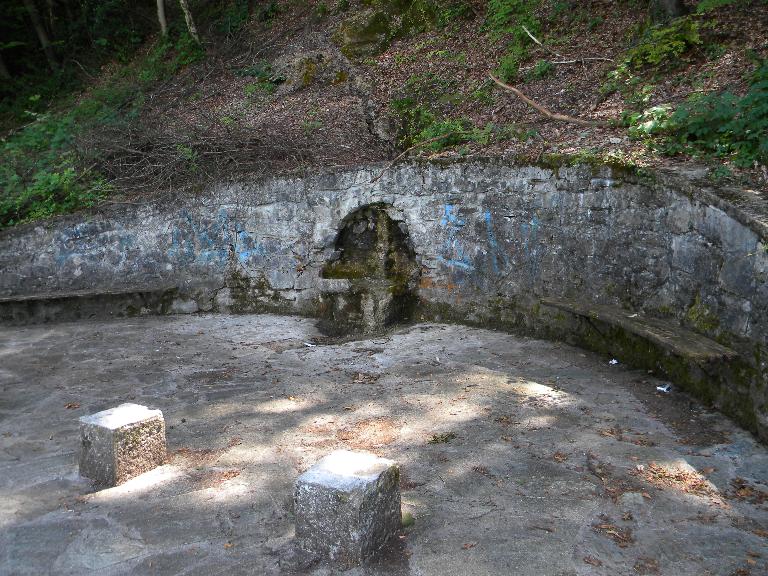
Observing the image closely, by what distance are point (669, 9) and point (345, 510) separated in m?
8.58

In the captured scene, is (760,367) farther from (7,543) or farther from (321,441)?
(7,543)

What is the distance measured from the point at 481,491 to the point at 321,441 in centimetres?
142

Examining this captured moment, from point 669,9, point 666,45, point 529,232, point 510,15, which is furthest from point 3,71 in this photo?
point 666,45

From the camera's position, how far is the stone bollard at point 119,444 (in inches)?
178

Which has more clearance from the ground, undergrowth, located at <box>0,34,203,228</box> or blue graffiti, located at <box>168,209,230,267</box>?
undergrowth, located at <box>0,34,203,228</box>

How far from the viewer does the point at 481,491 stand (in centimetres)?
432

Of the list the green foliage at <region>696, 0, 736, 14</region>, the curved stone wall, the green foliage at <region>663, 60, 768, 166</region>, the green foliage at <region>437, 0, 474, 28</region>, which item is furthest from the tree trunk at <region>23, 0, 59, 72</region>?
the green foliage at <region>663, 60, 768, 166</region>

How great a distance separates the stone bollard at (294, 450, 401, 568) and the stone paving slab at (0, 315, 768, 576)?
0.41ft

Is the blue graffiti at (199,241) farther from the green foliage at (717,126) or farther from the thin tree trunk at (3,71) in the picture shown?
the thin tree trunk at (3,71)

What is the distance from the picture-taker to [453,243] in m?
8.30

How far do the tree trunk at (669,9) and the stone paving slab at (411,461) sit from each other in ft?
16.8

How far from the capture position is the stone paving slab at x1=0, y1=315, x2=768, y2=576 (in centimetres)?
370

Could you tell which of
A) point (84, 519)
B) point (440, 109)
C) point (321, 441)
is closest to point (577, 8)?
point (440, 109)

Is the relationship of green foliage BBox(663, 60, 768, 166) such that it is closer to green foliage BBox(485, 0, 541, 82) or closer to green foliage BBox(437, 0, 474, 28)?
green foliage BBox(485, 0, 541, 82)
